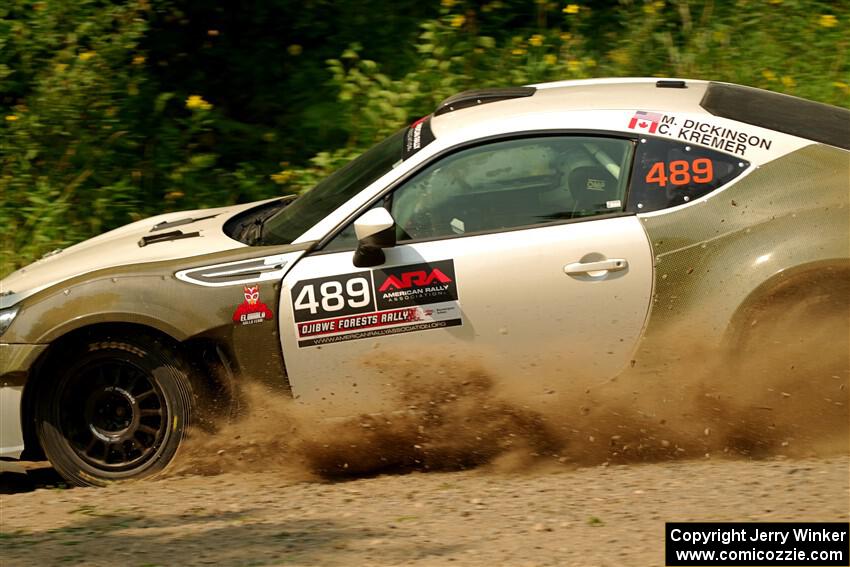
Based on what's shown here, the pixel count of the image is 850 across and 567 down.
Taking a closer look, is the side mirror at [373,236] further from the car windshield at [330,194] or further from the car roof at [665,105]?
the car roof at [665,105]

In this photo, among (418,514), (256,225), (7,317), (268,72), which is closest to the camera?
(418,514)

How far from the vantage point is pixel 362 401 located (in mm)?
5320

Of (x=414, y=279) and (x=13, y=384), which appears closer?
(x=414, y=279)

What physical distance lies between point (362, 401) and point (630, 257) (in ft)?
4.60

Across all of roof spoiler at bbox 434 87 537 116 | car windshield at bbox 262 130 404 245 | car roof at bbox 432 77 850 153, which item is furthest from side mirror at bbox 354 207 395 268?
roof spoiler at bbox 434 87 537 116

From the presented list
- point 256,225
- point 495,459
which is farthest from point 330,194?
point 495,459

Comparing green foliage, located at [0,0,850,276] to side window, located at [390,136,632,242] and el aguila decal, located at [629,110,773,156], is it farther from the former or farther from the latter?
el aguila decal, located at [629,110,773,156]

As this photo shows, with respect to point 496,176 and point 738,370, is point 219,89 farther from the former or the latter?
point 738,370

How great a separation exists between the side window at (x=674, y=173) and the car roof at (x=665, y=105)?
0.22 m

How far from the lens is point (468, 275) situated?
5137 mm

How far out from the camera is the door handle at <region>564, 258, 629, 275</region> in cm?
508

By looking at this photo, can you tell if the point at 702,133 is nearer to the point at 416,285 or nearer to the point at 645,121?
the point at 645,121

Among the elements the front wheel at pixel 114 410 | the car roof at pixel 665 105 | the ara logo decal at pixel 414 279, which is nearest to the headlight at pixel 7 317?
the front wheel at pixel 114 410

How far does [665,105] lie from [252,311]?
7.11 feet
